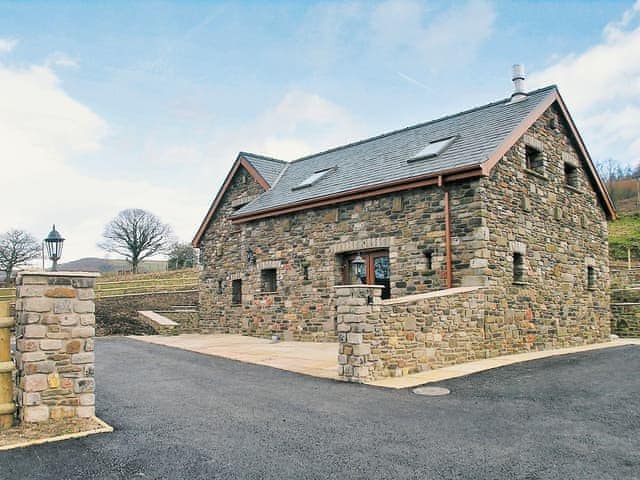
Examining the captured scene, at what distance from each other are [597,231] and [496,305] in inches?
279

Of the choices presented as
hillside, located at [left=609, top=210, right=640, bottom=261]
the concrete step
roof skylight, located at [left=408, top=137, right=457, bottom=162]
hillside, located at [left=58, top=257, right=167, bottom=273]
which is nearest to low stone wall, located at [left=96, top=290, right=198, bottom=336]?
the concrete step

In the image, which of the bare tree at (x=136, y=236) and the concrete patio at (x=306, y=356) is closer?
the concrete patio at (x=306, y=356)

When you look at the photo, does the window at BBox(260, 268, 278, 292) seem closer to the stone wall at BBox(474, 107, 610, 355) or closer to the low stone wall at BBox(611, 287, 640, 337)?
the stone wall at BBox(474, 107, 610, 355)

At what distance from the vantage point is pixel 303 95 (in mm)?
23703

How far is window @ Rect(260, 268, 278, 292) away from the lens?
16.4m

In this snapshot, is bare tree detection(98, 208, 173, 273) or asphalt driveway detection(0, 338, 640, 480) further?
bare tree detection(98, 208, 173, 273)

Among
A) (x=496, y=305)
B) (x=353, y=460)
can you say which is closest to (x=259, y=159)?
(x=496, y=305)

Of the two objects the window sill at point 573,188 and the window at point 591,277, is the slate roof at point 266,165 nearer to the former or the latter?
the window sill at point 573,188

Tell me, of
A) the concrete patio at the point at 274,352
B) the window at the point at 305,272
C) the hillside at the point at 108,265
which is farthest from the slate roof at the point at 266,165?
the hillside at the point at 108,265

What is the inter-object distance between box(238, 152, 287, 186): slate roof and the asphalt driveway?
11.2 meters

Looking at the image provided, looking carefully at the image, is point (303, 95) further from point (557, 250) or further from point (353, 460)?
point (353, 460)

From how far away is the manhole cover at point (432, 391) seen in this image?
23.5 ft

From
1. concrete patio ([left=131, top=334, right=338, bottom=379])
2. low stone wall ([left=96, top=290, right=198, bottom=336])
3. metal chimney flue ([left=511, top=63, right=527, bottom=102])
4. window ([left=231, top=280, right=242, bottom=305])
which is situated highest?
metal chimney flue ([left=511, top=63, right=527, bottom=102])

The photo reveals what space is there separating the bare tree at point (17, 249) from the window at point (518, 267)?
3837 cm
